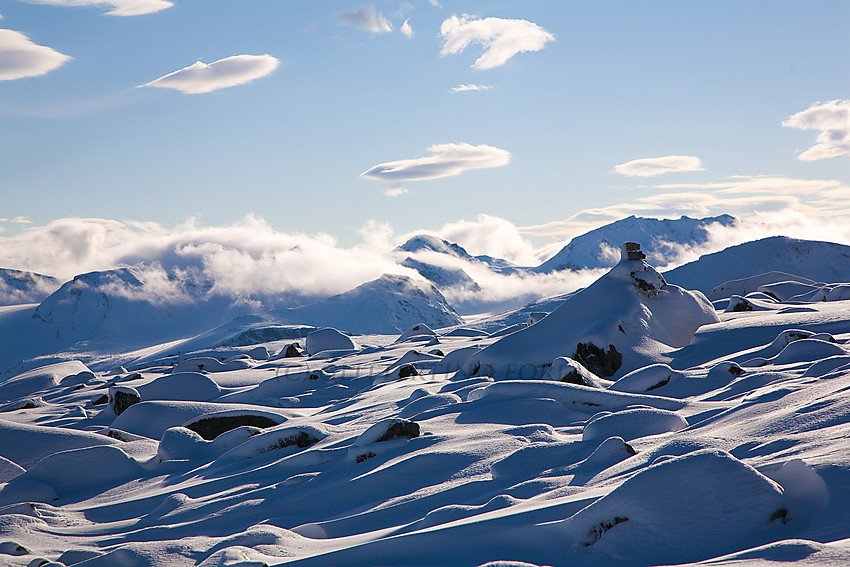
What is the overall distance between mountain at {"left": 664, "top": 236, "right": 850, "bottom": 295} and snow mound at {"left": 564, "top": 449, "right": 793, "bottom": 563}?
280ft

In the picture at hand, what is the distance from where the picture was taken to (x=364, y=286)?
190 metres

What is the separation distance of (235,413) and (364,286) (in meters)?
180

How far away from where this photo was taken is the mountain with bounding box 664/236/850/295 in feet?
273

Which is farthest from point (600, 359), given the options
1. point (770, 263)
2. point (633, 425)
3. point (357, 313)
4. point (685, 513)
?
point (357, 313)

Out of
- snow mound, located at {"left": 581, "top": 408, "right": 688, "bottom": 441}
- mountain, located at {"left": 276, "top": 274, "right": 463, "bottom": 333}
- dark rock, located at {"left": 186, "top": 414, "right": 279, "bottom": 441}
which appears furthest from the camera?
mountain, located at {"left": 276, "top": 274, "right": 463, "bottom": 333}

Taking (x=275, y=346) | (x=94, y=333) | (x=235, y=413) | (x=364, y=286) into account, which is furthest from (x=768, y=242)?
(x=94, y=333)

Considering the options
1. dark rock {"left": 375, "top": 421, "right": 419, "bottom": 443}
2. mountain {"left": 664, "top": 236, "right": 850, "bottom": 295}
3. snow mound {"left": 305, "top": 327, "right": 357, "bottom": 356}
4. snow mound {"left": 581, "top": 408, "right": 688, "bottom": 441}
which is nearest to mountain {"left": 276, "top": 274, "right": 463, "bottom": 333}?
mountain {"left": 664, "top": 236, "right": 850, "bottom": 295}

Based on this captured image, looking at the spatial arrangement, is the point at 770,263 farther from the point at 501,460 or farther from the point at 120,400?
the point at 501,460

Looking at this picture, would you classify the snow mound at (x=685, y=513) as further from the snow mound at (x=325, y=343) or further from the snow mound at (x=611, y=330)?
the snow mound at (x=325, y=343)

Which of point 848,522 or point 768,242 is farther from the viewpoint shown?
point 768,242

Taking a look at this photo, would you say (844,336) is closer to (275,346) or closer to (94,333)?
(275,346)

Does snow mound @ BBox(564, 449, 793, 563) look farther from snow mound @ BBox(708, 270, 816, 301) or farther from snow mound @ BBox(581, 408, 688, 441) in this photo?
snow mound @ BBox(708, 270, 816, 301)

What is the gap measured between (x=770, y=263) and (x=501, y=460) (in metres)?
97.0

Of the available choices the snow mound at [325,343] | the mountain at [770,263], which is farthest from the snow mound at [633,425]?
the mountain at [770,263]
